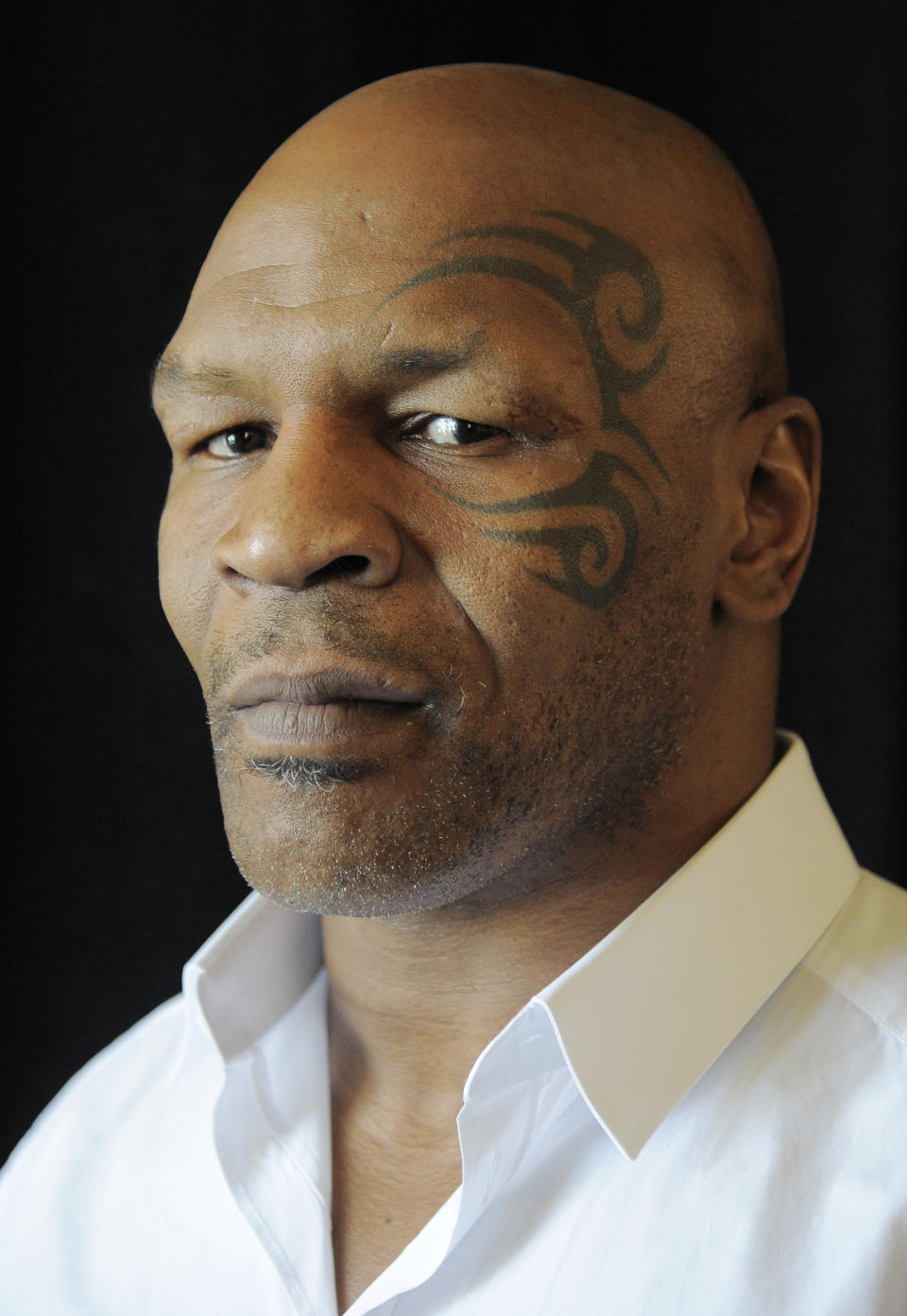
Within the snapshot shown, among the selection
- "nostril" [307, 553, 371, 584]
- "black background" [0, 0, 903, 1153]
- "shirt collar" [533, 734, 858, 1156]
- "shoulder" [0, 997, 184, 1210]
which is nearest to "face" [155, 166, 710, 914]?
"nostril" [307, 553, 371, 584]

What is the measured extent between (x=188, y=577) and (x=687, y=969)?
676 mm

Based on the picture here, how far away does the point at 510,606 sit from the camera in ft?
4.64

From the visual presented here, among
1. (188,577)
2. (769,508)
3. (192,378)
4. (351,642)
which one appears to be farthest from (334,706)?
(769,508)

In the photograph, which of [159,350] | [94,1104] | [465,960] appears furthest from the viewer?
[159,350]

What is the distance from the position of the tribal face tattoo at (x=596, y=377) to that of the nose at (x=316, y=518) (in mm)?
90

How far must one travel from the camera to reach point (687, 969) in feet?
4.74

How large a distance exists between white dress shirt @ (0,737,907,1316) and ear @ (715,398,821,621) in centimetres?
21

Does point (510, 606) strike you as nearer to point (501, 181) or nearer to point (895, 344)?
point (501, 181)

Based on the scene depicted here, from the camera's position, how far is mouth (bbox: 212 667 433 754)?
1.39 metres

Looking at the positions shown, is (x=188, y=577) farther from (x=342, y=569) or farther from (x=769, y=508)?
(x=769, y=508)

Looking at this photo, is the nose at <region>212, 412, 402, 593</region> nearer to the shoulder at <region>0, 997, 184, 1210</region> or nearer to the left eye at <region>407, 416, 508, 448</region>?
the left eye at <region>407, 416, 508, 448</region>

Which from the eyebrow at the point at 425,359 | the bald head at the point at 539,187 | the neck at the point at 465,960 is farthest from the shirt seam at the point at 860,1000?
the eyebrow at the point at 425,359

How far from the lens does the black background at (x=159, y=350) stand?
2154 millimetres

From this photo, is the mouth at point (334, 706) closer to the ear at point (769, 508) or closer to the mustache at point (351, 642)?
the mustache at point (351, 642)
